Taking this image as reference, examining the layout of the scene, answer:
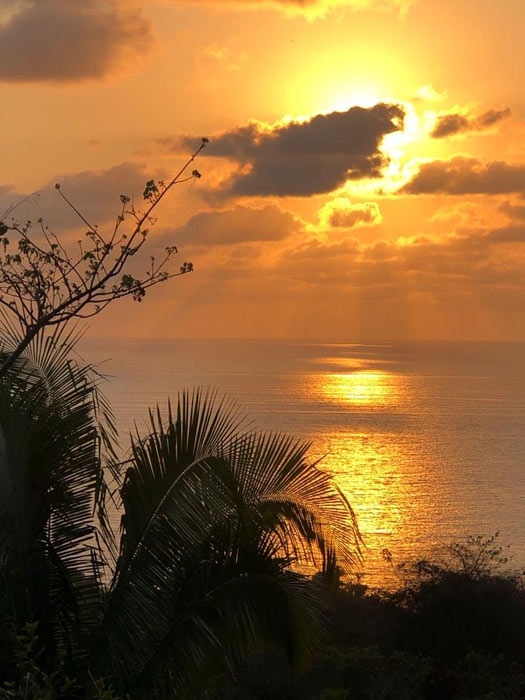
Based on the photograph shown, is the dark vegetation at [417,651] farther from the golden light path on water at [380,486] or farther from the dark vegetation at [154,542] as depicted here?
the dark vegetation at [154,542]

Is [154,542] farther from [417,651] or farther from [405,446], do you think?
[405,446]

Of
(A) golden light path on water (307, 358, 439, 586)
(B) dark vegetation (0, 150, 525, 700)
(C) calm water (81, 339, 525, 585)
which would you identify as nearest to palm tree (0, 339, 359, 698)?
(B) dark vegetation (0, 150, 525, 700)

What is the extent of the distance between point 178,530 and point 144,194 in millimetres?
3726

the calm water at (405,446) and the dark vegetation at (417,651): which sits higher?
the calm water at (405,446)

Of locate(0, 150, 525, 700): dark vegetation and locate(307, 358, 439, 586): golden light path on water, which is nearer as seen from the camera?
locate(0, 150, 525, 700): dark vegetation

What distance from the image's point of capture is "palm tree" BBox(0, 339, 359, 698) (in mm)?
8719

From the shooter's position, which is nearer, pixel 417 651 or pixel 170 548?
pixel 170 548

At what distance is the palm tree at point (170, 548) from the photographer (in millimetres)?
8719

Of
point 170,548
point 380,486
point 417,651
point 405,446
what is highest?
point 405,446

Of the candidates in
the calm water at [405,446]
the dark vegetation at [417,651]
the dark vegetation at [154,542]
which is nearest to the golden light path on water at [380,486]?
the calm water at [405,446]

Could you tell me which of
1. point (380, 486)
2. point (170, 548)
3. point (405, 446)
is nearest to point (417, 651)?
point (170, 548)

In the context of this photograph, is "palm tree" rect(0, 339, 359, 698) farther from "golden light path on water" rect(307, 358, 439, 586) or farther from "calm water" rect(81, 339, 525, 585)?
"golden light path on water" rect(307, 358, 439, 586)

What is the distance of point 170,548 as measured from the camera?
881 cm

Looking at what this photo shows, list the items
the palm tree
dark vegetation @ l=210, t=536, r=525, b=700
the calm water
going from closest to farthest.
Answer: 1. the palm tree
2. dark vegetation @ l=210, t=536, r=525, b=700
3. the calm water
